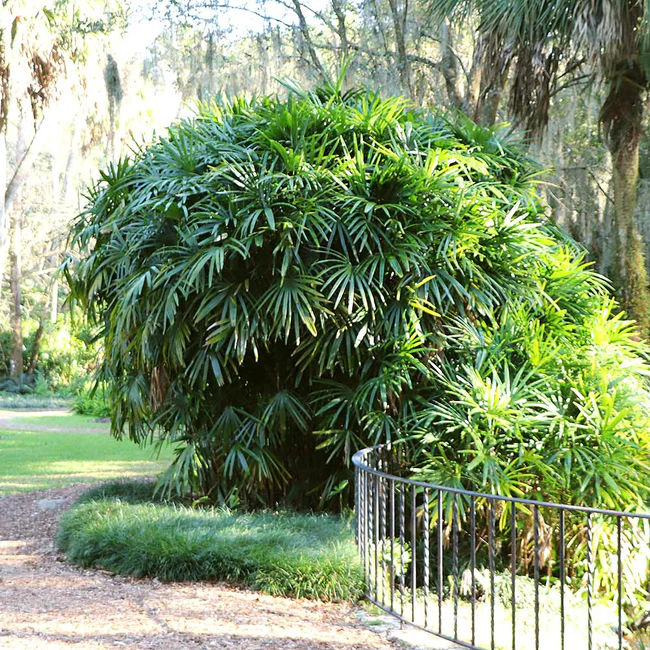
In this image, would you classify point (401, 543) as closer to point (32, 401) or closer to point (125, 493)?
point (125, 493)

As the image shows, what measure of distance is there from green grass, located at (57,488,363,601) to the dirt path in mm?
108

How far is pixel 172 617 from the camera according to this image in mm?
4316

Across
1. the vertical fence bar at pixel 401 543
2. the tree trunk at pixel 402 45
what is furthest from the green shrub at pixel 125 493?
the tree trunk at pixel 402 45

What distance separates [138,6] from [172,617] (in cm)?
1305

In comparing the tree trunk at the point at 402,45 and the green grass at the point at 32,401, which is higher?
the tree trunk at the point at 402,45

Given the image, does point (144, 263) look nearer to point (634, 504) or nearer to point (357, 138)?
point (357, 138)

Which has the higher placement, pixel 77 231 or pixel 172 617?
pixel 77 231

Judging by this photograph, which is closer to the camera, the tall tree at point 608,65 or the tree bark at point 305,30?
the tall tree at point 608,65

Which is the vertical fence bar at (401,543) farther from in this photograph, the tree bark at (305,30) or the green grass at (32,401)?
the green grass at (32,401)

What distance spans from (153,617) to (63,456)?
879cm

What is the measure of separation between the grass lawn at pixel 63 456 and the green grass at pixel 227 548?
4026 mm

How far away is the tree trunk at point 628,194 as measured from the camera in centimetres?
926

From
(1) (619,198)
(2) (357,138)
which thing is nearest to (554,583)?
(2) (357,138)

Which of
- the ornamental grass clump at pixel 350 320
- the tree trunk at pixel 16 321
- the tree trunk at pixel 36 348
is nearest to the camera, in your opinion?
the ornamental grass clump at pixel 350 320
